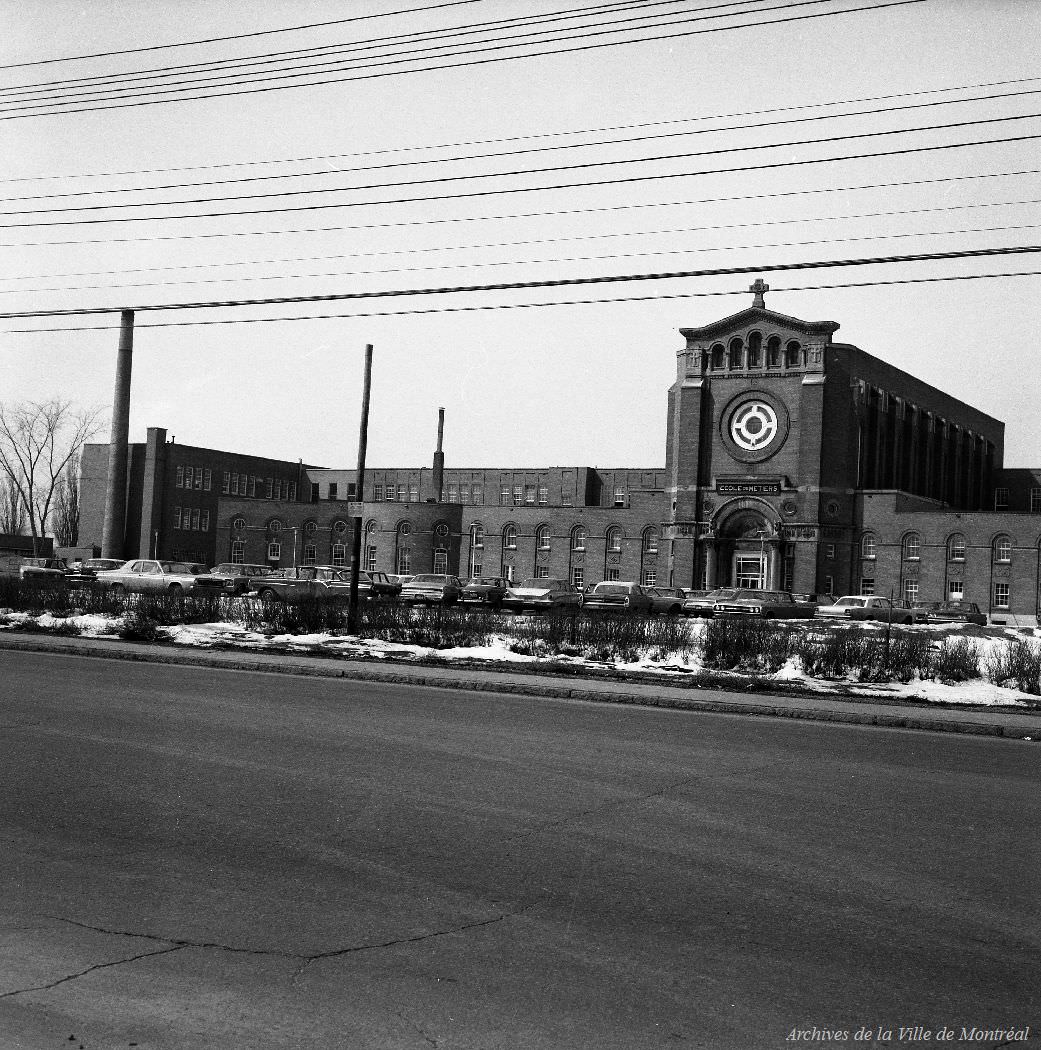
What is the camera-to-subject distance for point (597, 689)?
672 inches

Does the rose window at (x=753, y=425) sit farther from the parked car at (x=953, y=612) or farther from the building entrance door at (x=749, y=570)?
the parked car at (x=953, y=612)

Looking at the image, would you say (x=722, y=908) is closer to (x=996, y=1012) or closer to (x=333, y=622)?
(x=996, y=1012)

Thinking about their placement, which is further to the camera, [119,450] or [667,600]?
[119,450]

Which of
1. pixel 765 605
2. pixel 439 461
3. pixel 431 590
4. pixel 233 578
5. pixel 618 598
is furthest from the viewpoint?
pixel 439 461

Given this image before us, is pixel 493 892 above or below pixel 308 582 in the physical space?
below

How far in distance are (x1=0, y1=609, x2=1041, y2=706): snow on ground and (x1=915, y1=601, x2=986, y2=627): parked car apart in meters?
29.9

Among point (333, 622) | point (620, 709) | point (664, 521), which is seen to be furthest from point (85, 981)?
point (664, 521)

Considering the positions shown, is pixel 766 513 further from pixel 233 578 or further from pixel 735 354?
pixel 233 578

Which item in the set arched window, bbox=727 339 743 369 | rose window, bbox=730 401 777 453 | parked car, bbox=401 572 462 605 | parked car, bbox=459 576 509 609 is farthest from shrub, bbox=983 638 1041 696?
arched window, bbox=727 339 743 369

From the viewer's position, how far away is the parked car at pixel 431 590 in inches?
1917

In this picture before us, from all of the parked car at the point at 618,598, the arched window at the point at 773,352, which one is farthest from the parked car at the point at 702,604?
the arched window at the point at 773,352

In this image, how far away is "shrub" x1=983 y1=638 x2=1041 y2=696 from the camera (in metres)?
18.7

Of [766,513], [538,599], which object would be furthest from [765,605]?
[766,513]

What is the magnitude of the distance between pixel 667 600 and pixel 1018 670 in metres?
35.5
